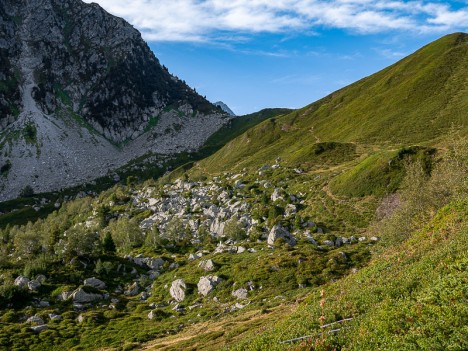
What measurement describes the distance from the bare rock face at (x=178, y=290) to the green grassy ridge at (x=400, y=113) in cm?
9402

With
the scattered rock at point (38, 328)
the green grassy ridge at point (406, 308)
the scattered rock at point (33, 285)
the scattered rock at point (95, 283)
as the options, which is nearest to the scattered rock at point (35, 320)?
the scattered rock at point (38, 328)

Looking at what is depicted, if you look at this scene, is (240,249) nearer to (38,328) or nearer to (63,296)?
(63,296)

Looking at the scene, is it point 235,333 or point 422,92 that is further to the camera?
point 422,92

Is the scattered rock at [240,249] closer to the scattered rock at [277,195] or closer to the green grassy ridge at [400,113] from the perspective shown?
the scattered rock at [277,195]

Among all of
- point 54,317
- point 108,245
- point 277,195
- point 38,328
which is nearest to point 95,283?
point 54,317

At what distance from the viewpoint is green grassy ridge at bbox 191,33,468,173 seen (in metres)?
132

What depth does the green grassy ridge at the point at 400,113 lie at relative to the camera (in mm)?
132250

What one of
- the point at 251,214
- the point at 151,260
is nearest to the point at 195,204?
the point at 251,214

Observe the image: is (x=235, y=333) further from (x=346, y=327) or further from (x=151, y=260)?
(x=151, y=260)

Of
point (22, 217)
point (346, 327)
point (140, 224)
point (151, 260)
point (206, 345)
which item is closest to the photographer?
point (346, 327)

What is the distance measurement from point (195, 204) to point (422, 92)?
120 metres

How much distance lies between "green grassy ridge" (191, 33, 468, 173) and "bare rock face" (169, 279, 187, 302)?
9402 centimetres

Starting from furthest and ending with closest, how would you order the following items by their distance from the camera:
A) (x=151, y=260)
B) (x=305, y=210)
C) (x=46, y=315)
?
(x=305, y=210) → (x=151, y=260) → (x=46, y=315)

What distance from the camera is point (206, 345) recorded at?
34531 millimetres
